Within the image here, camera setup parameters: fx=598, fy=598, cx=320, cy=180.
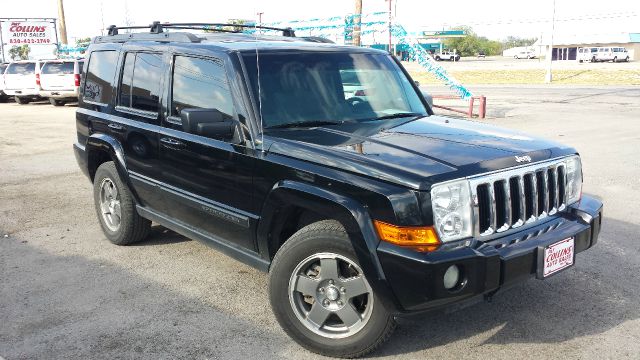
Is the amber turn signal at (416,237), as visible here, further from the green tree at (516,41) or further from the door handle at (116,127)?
the green tree at (516,41)

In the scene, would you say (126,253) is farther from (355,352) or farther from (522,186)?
(522,186)

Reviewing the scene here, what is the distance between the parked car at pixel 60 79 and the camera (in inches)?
873

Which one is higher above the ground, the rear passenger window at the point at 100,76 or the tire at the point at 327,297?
the rear passenger window at the point at 100,76

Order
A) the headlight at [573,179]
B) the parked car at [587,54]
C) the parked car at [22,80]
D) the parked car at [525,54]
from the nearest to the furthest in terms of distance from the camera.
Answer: the headlight at [573,179] < the parked car at [22,80] < the parked car at [587,54] < the parked car at [525,54]

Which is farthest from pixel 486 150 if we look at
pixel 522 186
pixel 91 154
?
pixel 91 154

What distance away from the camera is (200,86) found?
4.47 metres

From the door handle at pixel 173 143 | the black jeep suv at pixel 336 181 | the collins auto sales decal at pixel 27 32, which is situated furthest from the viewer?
the collins auto sales decal at pixel 27 32

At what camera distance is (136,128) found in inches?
200

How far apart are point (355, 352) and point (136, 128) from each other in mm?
2764

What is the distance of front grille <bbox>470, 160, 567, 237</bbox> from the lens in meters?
3.34

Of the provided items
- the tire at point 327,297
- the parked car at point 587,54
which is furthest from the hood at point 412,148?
the parked car at point 587,54

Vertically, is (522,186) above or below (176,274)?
above

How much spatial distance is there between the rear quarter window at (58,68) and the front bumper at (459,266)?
21.8 meters

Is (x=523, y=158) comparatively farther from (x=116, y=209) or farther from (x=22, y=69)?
(x=22, y=69)
